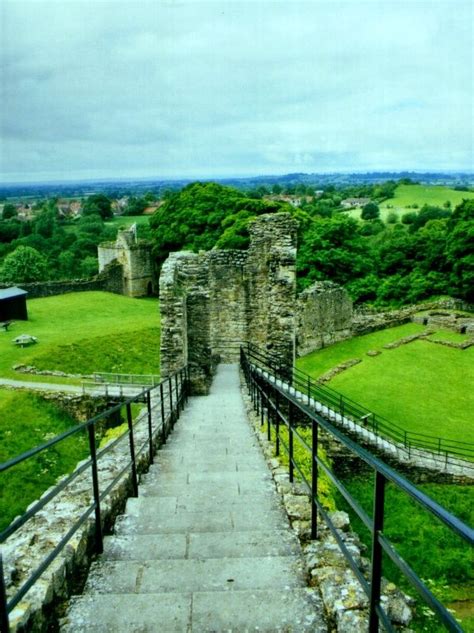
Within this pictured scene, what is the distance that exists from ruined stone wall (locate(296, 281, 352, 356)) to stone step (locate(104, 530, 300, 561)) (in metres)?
22.8

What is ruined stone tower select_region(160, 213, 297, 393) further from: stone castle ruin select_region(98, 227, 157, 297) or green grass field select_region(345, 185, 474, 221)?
green grass field select_region(345, 185, 474, 221)

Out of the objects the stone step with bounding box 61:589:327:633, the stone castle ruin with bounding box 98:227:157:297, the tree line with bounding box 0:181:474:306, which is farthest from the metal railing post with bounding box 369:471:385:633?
the stone castle ruin with bounding box 98:227:157:297

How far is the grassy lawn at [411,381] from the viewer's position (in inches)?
658

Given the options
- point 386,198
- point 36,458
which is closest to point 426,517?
point 36,458

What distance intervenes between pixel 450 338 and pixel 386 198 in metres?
98.6

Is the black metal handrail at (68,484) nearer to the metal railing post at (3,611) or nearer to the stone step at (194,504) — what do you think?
the metal railing post at (3,611)

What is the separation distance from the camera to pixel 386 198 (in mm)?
119500

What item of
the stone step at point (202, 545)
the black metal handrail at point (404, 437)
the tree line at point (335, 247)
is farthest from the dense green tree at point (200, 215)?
the stone step at point (202, 545)

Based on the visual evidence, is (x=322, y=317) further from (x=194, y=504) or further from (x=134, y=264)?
(x=194, y=504)

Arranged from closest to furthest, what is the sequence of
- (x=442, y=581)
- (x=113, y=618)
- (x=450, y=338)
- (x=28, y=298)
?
(x=113, y=618)
(x=442, y=581)
(x=450, y=338)
(x=28, y=298)

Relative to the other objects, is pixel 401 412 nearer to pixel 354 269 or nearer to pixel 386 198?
pixel 354 269

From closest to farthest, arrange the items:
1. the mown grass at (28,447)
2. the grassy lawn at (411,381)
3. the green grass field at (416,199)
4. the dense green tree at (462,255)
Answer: the mown grass at (28,447), the grassy lawn at (411,381), the dense green tree at (462,255), the green grass field at (416,199)

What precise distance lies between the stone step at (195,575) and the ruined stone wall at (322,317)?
2328cm

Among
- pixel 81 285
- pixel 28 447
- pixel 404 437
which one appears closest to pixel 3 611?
pixel 404 437
